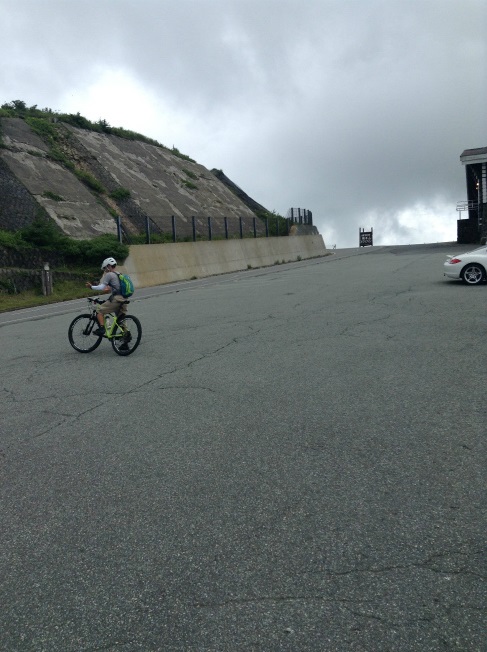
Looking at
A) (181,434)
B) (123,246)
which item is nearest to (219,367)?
(181,434)

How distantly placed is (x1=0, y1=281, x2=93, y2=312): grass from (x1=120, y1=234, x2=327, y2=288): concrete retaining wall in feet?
8.72

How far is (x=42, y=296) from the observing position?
25.6 metres

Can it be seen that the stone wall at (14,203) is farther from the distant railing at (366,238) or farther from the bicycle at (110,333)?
the distant railing at (366,238)

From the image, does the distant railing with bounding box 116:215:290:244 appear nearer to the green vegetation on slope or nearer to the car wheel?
the green vegetation on slope

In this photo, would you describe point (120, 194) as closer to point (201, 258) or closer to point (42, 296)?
point (201, 258)

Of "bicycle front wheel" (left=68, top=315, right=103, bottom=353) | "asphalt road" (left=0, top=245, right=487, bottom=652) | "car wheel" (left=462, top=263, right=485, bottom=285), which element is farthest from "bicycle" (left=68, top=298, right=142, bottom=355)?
"car wheel" (left=462, top=263, right=485, bottom=285)

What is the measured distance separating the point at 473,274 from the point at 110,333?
1287 cm

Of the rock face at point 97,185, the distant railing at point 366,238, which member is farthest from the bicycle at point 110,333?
the distant railing at point 366,238

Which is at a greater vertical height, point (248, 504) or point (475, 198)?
point (475, 198)

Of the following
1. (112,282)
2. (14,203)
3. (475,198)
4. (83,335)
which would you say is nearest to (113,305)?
(112,282)

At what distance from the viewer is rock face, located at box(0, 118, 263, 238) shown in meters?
35.0

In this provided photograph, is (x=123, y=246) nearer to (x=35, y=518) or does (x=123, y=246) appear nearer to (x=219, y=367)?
(x=219, y=367)

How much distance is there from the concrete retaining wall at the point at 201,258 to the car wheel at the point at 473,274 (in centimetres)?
1477

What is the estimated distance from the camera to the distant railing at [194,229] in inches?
1449
